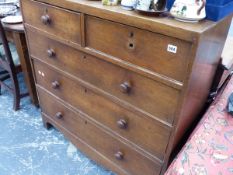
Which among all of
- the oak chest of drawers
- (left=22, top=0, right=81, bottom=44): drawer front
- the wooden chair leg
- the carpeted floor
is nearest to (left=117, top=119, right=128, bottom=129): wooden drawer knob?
the oak chest of drawers

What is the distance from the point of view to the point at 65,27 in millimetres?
1062

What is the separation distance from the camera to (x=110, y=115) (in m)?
1.13

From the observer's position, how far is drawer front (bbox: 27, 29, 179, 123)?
863 mm

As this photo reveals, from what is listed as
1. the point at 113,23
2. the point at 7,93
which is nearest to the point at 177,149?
the point at 113,23

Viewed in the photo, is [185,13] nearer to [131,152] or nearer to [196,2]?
[196,2]

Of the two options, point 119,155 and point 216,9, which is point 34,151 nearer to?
point 119,155

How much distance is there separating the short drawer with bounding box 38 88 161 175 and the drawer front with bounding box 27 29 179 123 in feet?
0.98

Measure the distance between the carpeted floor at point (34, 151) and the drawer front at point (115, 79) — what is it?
678 mm

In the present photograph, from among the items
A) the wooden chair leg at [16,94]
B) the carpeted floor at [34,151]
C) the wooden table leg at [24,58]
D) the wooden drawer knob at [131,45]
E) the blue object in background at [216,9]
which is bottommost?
the carpeted floor at [34,151]

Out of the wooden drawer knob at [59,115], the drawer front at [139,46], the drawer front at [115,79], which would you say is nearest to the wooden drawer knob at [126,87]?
the drawer front at [115,79]

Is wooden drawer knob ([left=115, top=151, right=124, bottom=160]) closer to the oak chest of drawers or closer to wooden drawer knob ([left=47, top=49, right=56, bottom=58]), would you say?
the oak chest of drawers

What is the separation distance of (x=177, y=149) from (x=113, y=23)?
67cm

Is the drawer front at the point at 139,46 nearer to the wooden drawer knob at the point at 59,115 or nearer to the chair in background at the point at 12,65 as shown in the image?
the wooden drawer knob at the point at 59,115

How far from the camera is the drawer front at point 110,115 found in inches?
38.3
